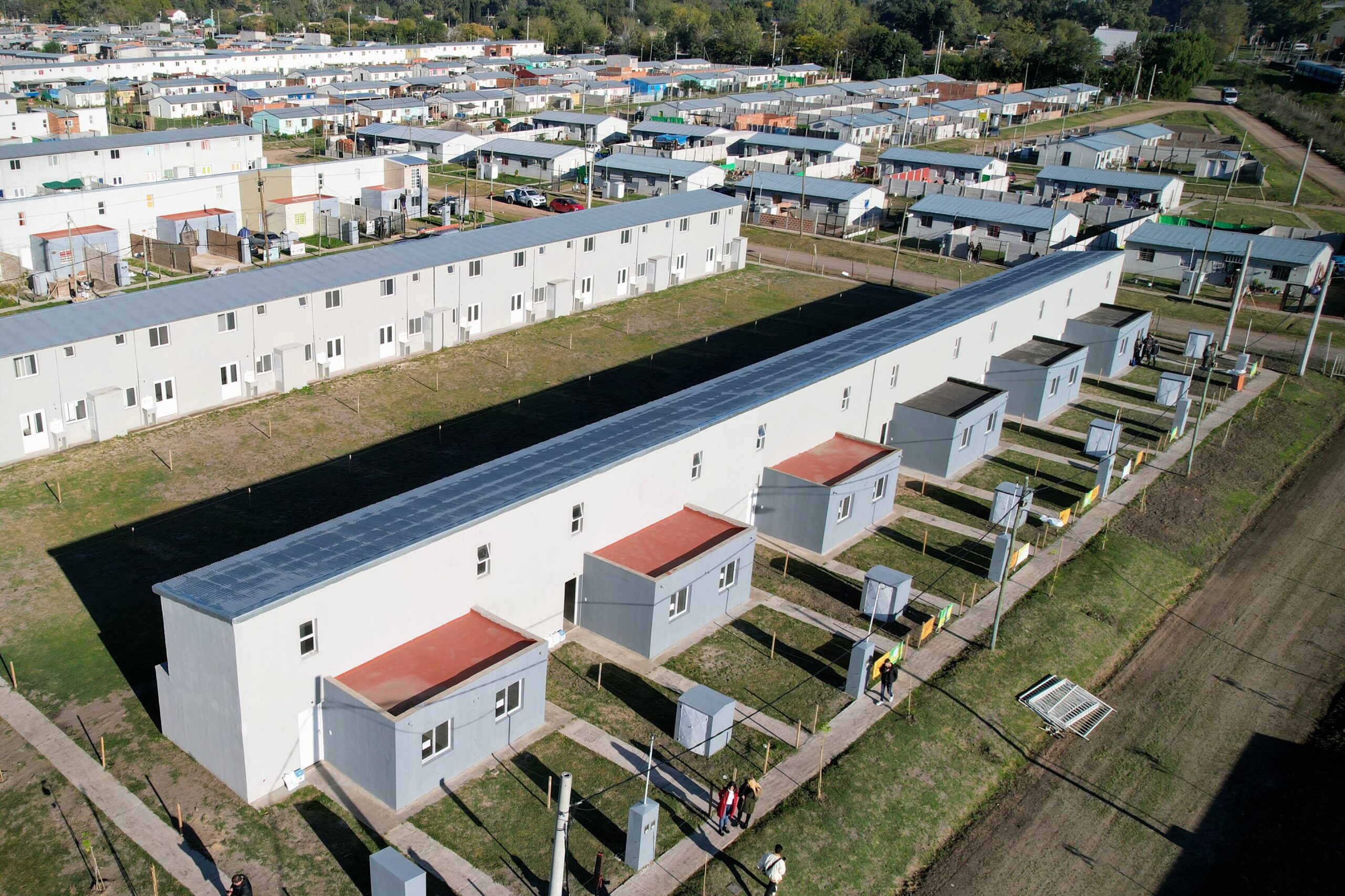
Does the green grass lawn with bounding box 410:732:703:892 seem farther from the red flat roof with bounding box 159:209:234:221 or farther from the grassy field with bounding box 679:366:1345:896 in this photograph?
the red flat roof with bounding box 159:209:234:221

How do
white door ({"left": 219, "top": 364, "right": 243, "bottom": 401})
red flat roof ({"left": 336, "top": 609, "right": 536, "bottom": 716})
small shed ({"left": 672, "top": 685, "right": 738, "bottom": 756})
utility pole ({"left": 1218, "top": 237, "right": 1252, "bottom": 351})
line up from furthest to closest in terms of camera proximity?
utility pole ({"left": 1218, "top": 237, "right": 1252, "bottom": 351}) < white door ({"left": 219, "top": 364, "right": 243, "bottom": 401}) < small shed ({"left": 672, "top": 685, "right": 738, "bottom": 756}) < red flat roof ({"left": 336, "top": 609, "right": 536, "bottom": 716})

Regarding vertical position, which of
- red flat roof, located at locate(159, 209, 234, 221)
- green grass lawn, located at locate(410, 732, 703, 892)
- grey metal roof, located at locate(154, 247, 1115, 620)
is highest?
grey metal roof, located at locate(154, 247, 1115, 620)

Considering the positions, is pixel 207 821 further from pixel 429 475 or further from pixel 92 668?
pixel 429 475

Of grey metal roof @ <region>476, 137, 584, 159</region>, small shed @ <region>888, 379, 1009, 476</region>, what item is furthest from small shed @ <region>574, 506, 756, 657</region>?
grey metal roof @ <region>476, 137, 584, 159</region>

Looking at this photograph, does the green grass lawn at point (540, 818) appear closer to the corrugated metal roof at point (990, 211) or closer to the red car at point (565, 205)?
the red car at point (565, 205)

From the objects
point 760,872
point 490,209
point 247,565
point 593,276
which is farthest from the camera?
point 490,209

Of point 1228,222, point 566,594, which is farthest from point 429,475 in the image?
point 1228,222

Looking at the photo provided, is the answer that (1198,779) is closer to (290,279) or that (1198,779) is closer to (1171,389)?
(1171,389)
